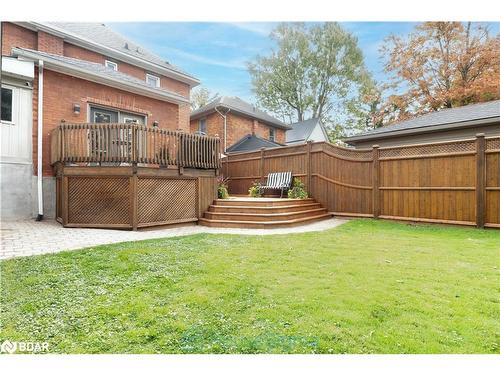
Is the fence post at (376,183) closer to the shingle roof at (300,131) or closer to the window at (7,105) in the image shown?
the window at (7,105)

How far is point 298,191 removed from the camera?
9078 millimetres

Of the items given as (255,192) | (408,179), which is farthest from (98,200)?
(408,179)

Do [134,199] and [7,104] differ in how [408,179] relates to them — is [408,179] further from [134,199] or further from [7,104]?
[7,104]

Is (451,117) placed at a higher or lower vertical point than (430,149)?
higher

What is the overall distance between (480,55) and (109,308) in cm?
1813

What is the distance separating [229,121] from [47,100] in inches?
332

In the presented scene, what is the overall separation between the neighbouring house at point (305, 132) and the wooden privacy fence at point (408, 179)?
837cm

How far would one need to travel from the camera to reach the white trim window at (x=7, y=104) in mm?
6523

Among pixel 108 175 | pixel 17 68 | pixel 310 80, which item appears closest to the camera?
pixel 108 175

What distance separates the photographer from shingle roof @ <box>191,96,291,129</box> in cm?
1387

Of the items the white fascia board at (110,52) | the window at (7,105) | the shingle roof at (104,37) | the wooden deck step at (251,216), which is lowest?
the wooden deck step at (251,216)

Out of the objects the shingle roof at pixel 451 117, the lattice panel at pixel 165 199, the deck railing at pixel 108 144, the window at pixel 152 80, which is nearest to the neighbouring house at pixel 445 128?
the shingle roof at pixel 451 117

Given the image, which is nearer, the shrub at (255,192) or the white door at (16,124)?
the white door at (16,124)
